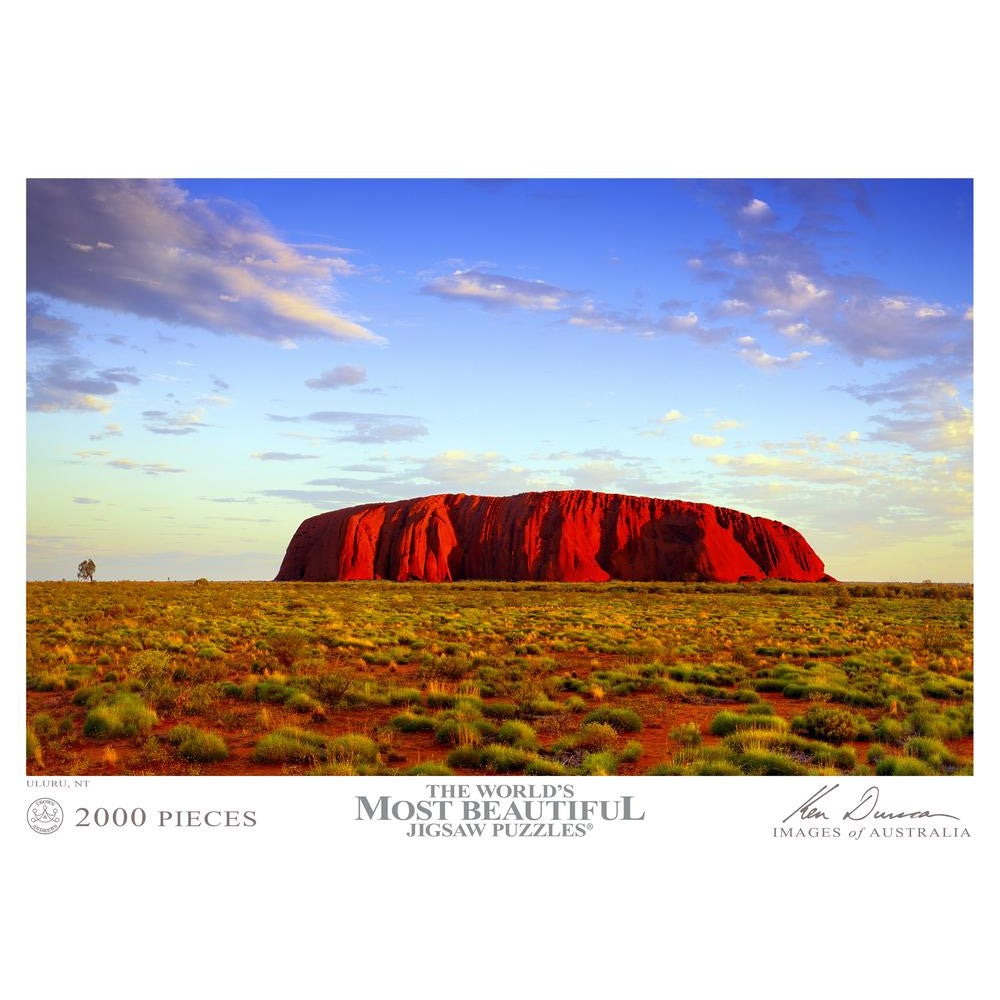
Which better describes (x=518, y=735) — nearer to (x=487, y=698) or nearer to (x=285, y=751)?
(x=487, y=698)

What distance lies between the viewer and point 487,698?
10.6 m

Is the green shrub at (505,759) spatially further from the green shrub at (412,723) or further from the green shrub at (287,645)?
the green shrub at (287,645)

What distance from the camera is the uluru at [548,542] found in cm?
6388

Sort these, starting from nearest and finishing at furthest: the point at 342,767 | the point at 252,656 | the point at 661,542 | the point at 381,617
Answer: the point at 342,767 → the point at 252,656 → the point at 381,617 → the point at 661,542

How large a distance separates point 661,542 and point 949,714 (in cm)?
5759

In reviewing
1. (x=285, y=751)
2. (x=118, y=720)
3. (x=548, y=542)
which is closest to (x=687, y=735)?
(x=285, y=751)

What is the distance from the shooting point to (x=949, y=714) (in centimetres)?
923
